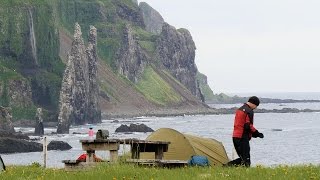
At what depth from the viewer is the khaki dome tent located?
35469 millimetres

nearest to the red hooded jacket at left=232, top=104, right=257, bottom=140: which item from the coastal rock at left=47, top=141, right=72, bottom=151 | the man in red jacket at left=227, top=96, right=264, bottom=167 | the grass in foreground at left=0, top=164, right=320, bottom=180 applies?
the man in red jacket at left=227, top=96, right=264, bottom=167

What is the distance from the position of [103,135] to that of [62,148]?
3471 inches

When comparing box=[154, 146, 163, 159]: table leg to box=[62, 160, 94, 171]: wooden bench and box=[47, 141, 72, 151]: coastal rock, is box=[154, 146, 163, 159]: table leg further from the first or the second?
box=[47, 141, 72, 151]: coastal rock

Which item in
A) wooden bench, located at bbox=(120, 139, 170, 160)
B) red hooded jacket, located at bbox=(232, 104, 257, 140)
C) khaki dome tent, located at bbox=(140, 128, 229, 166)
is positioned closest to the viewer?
red hooded jacket, located at bbox=(232, 104, 257, 140)

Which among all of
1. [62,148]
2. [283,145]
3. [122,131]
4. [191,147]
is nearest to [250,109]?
[191,147]

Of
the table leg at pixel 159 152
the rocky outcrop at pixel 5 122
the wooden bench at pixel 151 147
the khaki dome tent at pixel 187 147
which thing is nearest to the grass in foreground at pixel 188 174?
the wooden bench at pixel 151 147

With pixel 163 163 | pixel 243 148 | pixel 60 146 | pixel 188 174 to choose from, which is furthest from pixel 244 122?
pixel 60 146

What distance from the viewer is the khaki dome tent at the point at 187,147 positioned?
116 feet

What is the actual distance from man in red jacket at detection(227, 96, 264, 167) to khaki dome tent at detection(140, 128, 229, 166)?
11286mm

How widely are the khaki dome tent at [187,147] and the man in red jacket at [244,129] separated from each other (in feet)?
37.0

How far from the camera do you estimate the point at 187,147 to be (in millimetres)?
35531

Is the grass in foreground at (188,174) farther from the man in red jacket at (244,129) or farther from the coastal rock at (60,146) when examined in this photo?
the coastal rock at (60,146)

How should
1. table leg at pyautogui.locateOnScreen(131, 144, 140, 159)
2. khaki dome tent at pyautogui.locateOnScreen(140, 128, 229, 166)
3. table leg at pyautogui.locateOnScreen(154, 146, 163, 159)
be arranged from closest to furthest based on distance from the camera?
table leg at pyautogui.locateOnScreen(154, 146, 163, 159) → table leg at pyautogui.locateOnScreen(131, 144, 140, 159) → khaki dome tent at pyautogui.locateOnScreen(140, 128, 229, 166)

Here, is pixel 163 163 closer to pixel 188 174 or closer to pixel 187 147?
pixel 188 174
